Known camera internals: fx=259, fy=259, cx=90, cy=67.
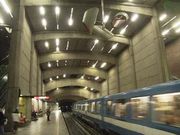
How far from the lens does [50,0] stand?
77.7 ft

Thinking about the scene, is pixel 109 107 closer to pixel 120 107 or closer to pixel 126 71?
pixel 120 107

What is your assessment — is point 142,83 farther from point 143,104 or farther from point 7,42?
point 143,104

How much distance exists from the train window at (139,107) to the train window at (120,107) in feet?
3.84

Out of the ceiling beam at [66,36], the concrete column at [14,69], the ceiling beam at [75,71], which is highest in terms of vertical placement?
the ceiling beam at [66,36]

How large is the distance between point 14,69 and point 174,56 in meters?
20.4

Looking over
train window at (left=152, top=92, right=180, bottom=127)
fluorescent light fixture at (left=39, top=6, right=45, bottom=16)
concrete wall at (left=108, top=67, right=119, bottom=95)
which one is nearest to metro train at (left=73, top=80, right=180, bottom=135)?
train window at (left=152, top=92, right=180, bottom=127)

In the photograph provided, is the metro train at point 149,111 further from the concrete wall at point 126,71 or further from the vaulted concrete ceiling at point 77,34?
the concrete wall at point 126,71

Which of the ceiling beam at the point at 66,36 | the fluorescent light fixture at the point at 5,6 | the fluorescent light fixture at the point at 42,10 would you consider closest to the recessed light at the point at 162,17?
the ceiling beam at the point at 66,36

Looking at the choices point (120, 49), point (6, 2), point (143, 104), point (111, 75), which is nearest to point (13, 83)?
point (6, 2)

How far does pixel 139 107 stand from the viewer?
9.30 meters

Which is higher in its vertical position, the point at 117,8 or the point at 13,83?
the point at 117,8

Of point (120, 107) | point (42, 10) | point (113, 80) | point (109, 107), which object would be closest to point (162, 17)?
point (42, 10)

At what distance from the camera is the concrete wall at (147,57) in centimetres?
2533

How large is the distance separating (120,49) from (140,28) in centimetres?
851
